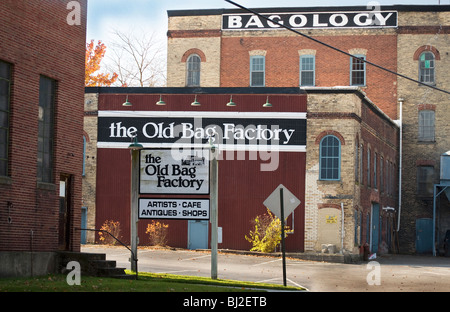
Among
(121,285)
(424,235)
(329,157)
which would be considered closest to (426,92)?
(424,235)

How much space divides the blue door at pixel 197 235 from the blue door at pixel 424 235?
59.3 ft

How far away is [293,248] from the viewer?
126 feet

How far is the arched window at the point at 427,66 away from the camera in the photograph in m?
50.9

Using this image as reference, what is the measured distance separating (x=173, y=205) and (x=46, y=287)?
21.7 ft

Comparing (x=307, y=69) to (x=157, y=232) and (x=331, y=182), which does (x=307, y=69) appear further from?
(x=157, y=232)

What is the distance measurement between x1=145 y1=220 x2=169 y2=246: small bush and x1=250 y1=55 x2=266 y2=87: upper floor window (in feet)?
53.1

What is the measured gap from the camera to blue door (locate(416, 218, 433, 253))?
168ft

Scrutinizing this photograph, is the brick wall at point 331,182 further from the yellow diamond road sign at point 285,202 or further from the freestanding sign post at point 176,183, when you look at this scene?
the yellow diamond road sign at point 285,202

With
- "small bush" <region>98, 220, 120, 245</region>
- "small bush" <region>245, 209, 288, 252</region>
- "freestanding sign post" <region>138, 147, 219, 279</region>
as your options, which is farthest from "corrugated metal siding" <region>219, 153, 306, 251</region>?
"freestanding sign post" <region>138, 147, 219, 279</region>

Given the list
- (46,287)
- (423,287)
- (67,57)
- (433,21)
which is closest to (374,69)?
(433,21)

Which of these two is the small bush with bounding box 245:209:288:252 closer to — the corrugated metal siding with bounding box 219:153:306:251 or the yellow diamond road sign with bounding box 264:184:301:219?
the corrugated metal siding with bounding box 219:153:306:251

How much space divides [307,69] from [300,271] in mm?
24234

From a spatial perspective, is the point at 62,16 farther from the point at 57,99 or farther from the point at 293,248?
the point at 293,248
